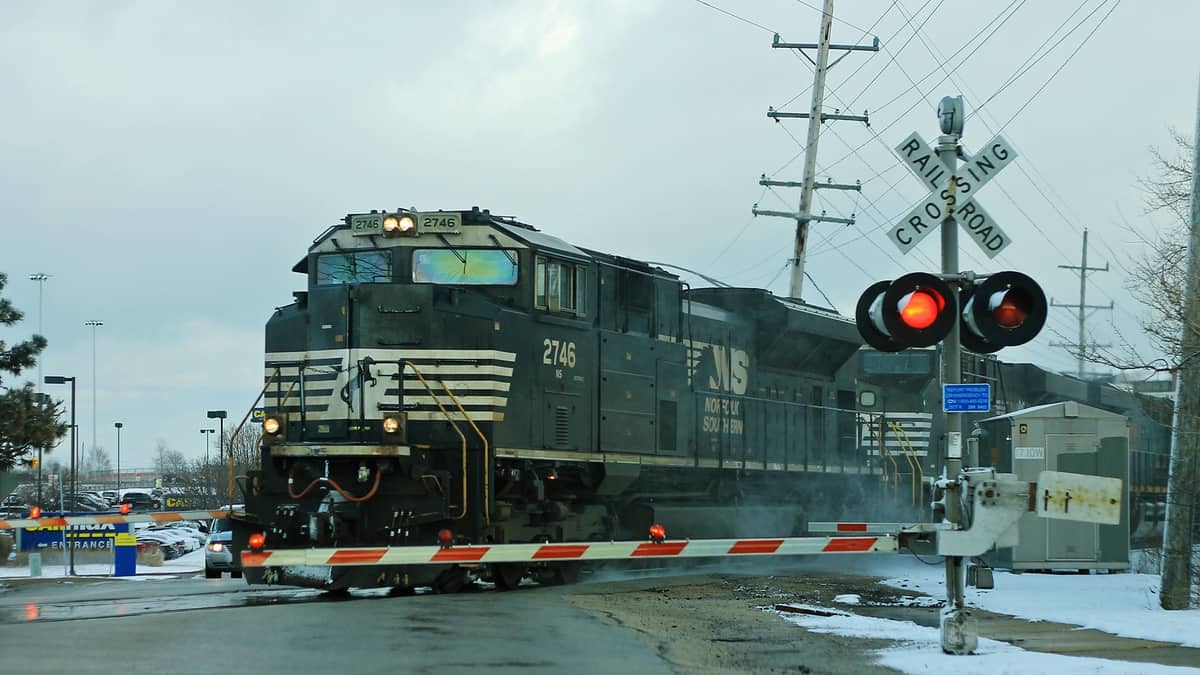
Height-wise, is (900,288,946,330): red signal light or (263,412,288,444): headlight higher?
(900,288,946,330): red signal light

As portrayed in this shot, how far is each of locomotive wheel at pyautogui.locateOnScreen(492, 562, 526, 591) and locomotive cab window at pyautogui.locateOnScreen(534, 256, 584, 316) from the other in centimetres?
330

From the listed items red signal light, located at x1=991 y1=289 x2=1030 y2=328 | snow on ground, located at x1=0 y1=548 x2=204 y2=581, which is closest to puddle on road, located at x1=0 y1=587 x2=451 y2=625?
red signal light, located at x1=991 y1=289 x2=1030 y2=328

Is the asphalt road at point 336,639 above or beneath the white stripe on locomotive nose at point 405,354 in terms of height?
beneath

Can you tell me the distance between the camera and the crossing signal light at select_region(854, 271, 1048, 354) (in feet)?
35.0

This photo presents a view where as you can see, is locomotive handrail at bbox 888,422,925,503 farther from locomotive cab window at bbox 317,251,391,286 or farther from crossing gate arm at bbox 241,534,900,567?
crossing gate arm at bbox 241,534,900,567

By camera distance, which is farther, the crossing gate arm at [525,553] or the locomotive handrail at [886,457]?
the locomotive handrail at [886,457]

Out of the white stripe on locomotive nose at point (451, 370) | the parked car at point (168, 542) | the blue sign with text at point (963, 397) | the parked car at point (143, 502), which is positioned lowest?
the parked car at point (143, 502)

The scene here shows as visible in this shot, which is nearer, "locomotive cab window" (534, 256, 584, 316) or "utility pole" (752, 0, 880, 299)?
"locomotive cab window" (534, 256, 584, 316)

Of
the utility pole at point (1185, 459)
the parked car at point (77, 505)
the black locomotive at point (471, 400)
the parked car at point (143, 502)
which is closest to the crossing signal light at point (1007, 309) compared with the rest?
the utility pole at point (1185, 459)

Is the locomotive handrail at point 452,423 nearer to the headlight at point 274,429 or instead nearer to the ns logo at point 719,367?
the headlight at point 274,429

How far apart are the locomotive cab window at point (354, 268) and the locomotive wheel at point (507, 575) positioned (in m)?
3.85

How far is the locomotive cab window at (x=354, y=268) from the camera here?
17.0 metres

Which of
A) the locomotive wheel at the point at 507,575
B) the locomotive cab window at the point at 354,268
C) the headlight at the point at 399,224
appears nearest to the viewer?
the headlight at the point at 399,224

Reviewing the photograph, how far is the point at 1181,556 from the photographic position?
599 inches
